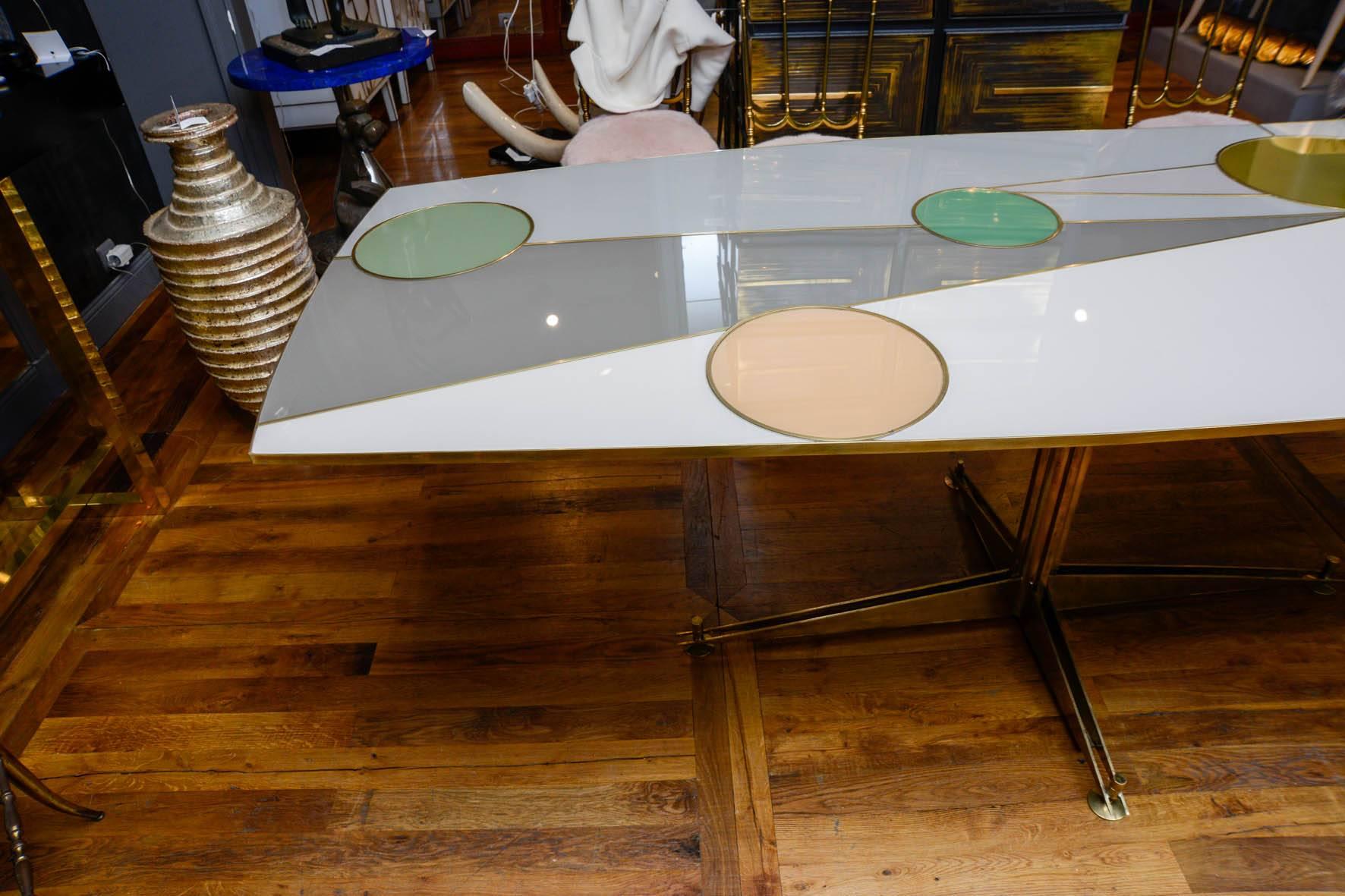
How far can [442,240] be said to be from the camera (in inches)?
50.3

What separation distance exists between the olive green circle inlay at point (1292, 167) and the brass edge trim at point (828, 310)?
717 mm

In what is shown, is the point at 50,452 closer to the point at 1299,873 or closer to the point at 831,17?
the point at 831,17

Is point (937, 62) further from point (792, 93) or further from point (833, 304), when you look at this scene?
point (833, 304)

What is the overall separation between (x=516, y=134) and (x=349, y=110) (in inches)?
20.7

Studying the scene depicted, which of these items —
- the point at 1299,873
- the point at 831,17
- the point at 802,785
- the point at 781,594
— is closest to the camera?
the point at 1299,873

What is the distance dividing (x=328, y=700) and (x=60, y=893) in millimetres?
426

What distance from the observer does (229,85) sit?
9.36ft

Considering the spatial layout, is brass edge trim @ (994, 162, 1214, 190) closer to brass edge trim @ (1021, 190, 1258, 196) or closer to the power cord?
brass edge trim @ (1021, 190, 1258, 196)

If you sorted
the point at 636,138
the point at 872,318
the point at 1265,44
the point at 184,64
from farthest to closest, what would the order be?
the point at 1265,44 → the point at 184,64 → the point at 636,138 → the point at 872,318

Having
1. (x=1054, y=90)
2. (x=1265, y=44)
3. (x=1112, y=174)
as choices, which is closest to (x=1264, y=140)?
(x=1112, y=174)

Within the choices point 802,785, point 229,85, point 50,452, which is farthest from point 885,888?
point 229,85

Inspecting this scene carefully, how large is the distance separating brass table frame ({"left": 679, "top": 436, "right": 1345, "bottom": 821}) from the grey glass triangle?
333 millimetres

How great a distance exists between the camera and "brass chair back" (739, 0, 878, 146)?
2240 millimetres

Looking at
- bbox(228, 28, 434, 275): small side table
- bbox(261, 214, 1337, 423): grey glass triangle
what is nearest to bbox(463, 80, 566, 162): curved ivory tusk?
bbox(228, 28, 434, 275): small side table
